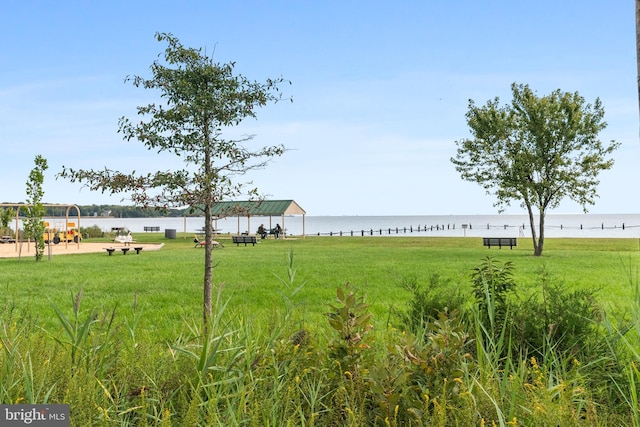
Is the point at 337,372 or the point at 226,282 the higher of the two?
the point at 337,372

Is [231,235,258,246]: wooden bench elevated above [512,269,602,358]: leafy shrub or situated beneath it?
elevated above

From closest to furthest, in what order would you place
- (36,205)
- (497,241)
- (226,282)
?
1. (226,282)
2. (36,205)
3. (497,241)

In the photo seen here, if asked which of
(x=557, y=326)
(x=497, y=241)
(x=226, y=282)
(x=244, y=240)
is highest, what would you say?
(x=244, y=240)

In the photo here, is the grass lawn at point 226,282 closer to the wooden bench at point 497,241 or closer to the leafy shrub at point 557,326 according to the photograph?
the leafy shrub at point 557,326

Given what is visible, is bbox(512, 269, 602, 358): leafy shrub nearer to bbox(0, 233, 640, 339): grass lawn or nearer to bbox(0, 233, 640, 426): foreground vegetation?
bbox(0, 233, 640, 426): foreground vegetation

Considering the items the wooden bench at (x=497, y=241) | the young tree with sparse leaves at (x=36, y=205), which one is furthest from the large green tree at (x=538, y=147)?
the young tree with sparse leaves at (x=36, y=205)

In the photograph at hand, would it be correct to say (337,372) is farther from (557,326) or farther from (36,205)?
(36,205)

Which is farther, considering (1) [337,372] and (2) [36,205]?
(2) [36,205]

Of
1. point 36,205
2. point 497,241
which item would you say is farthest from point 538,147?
point 36,205

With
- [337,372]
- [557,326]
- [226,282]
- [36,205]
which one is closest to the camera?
[337,372]

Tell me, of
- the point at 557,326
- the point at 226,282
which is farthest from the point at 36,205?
the point at 557,326

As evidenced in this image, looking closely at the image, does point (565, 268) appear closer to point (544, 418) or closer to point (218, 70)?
point (218, 70)

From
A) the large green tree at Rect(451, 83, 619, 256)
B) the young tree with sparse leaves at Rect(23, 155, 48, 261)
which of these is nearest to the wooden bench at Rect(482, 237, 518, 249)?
the large green tree at Rect(451, 83, 619, 256)

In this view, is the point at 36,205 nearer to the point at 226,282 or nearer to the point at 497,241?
the point at 226,282
